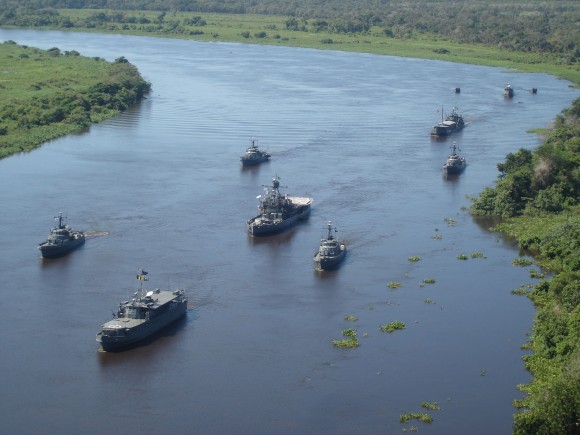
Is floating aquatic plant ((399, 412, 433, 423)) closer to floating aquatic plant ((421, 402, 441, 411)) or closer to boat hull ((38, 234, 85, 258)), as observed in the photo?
floating aquatic plant ((421, 402, 441, 411))

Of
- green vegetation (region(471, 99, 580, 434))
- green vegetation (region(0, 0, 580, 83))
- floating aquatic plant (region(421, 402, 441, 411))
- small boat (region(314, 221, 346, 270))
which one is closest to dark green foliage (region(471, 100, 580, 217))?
green vegetation (region(471, 99, 580, 434))

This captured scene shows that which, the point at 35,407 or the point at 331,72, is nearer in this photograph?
the point at 35,407

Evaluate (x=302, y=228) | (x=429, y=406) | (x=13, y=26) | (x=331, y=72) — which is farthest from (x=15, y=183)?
(x=13, y=26)

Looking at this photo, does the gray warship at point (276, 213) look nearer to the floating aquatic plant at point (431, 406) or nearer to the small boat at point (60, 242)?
the small boat at point (60, 242)

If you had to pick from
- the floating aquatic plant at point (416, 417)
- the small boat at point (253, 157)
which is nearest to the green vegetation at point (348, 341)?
the floating aquatic plant at point (416, 417)

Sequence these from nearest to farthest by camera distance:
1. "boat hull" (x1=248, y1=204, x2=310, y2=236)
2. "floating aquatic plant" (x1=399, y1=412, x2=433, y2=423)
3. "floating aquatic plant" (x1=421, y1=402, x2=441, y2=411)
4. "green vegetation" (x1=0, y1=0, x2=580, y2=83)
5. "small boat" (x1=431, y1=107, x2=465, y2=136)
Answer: "floating aquatic plant" (x1=399, y1=412, x2=433, y2=423) → "floating aquatic plant" (x1=421, y1=402, x2=441, y2=411) → "boat hull" (x1=248, y1=204, x2=310, y2=236) → "small boat" (x1=431, y1=107, x2=465, y2=136) → "green vegetation" (x1=0, y1=0, x2=580, y2=83)

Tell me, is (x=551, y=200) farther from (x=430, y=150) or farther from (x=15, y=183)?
(x=15, y=183)

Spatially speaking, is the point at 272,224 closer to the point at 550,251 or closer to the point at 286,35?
the point at 550,251
